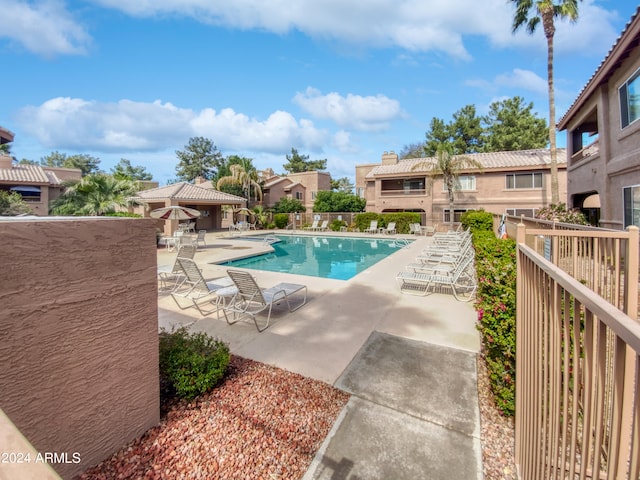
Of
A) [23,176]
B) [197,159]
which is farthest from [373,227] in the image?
[197,159]

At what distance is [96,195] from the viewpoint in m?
15.2

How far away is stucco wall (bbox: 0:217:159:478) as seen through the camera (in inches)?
82.7

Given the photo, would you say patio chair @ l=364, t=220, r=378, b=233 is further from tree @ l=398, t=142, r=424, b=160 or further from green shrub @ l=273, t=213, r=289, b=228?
tree @ l=398, t=142, r=424, b=160

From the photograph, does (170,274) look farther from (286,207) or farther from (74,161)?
(74,161)

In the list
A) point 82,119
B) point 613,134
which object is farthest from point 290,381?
point 82,119

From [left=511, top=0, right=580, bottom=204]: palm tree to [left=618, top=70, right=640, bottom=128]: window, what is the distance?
9.03 metres

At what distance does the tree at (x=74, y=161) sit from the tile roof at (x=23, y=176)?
140 ft

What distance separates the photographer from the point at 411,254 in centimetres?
1436

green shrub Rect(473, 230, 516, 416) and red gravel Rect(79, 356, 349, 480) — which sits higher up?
green shrub Rect(473, 230, 516, 416)

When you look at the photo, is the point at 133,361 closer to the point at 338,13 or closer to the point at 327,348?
the point at 327,348

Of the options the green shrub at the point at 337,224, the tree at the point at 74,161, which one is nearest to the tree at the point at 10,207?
the green shrub at the point at 337,224

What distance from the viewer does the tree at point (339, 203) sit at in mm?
33656

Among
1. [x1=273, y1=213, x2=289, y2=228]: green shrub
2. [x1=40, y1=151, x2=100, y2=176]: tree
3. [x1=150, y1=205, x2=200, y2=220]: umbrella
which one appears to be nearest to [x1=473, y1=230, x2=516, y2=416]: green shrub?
[x1=150, y1=205, x2=200, y2=220]: umbrella

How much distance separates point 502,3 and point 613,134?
45.0 feet
